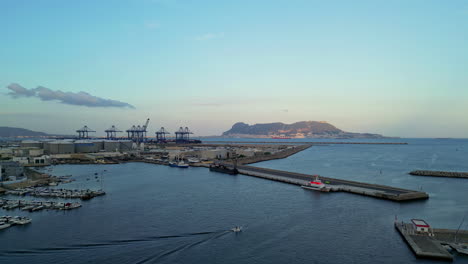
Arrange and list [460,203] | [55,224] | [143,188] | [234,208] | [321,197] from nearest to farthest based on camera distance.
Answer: [55,224]
[234,208]
[460,203]
[321,197]
[143,188]

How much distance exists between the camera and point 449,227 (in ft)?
28.1

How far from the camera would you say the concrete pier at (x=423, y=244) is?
642 centimetres

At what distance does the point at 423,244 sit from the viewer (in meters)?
6.98

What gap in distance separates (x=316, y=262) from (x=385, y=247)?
192 centimetres

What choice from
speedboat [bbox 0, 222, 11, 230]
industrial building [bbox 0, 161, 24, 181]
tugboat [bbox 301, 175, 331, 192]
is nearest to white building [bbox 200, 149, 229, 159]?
industrial building [bbox 0, 161, 24, 181]

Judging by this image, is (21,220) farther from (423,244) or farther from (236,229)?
(423,244)

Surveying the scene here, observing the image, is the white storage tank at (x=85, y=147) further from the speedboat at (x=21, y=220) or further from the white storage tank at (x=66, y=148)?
the speedboat at (x=21, y=220)

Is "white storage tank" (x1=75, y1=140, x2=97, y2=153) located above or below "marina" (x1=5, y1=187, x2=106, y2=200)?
above

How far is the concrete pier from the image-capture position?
6.42m

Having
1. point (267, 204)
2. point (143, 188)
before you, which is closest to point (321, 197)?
point (267, 204)

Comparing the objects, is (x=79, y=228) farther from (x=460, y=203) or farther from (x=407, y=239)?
(x=460, y=203)

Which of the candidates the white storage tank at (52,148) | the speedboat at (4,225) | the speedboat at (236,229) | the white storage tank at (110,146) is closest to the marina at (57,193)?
the speedboat at (4,225)

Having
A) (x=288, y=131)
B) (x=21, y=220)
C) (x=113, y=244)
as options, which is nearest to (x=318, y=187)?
(x=113, y=244)

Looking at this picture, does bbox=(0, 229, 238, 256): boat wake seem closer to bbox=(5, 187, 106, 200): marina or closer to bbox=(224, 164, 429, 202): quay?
bbox=(5, 187, 106, 200): marina
